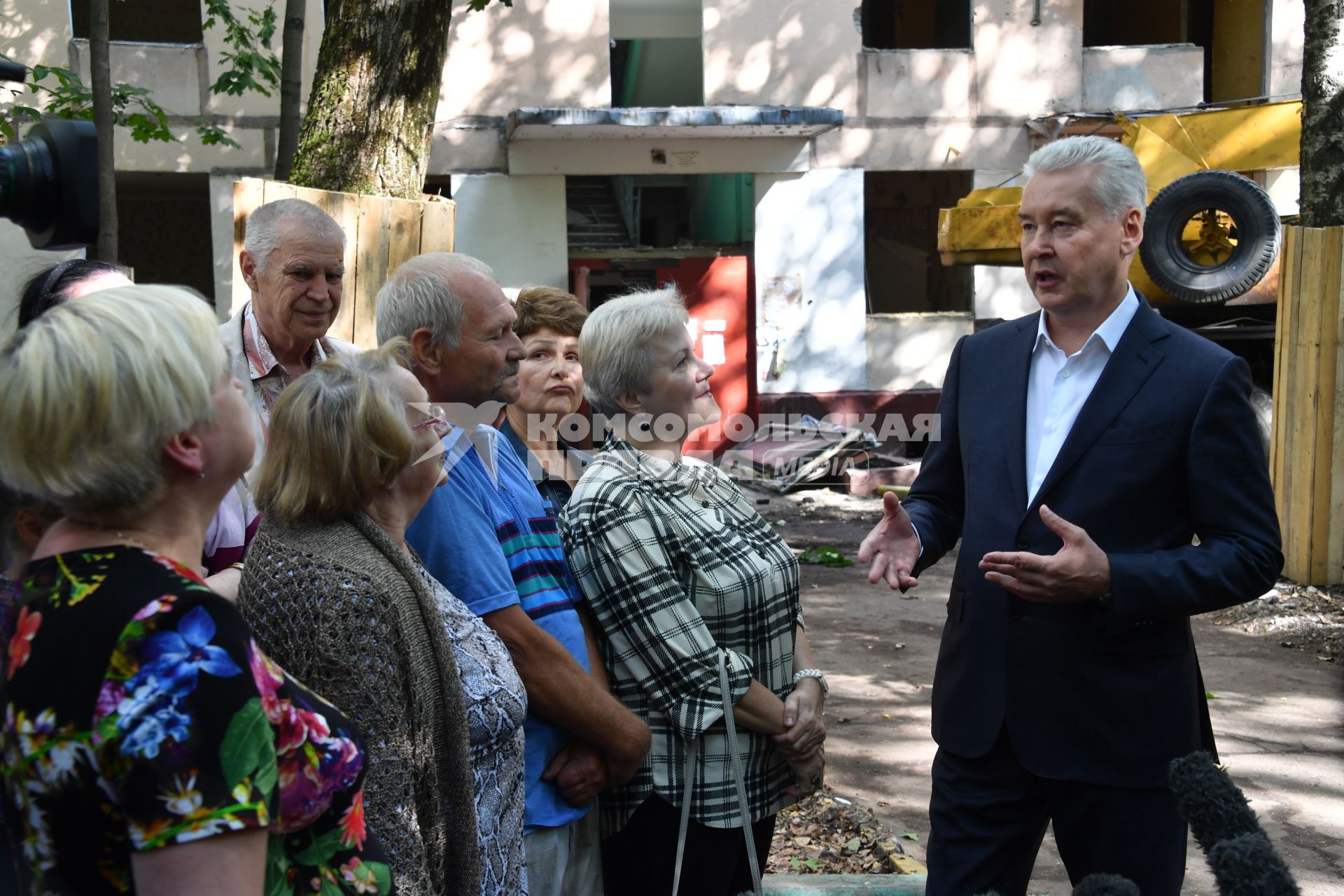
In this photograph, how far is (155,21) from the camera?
14.2 meters

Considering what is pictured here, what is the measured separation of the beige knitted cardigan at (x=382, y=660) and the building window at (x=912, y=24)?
50.5 ft

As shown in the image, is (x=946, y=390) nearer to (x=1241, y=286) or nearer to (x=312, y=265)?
(x=312, y=265)

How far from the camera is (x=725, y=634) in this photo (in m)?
2.69

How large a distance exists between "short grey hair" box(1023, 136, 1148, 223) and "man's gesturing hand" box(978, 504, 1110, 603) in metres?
0.74

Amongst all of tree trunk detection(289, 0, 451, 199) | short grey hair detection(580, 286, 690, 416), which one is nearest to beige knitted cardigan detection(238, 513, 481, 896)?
short grey hair detection(580, 286, 690, 416)

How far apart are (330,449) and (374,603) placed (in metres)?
0.27

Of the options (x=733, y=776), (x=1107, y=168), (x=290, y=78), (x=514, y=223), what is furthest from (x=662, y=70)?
(x=733, y=776)

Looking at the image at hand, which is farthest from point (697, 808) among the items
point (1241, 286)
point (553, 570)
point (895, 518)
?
point (1241, 286)

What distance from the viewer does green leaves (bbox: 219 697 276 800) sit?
1.26 meters

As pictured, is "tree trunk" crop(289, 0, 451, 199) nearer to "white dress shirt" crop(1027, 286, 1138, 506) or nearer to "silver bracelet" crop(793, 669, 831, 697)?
"silver bracelet" crop(793, 669, 831, 697)

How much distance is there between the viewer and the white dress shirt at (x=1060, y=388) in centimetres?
257

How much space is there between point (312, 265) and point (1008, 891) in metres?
2.31

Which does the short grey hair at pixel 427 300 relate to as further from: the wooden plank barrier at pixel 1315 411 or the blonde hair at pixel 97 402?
the wooden plank barrier at pixel 1315 411

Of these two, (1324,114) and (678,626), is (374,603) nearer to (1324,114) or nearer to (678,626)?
(678,626)
